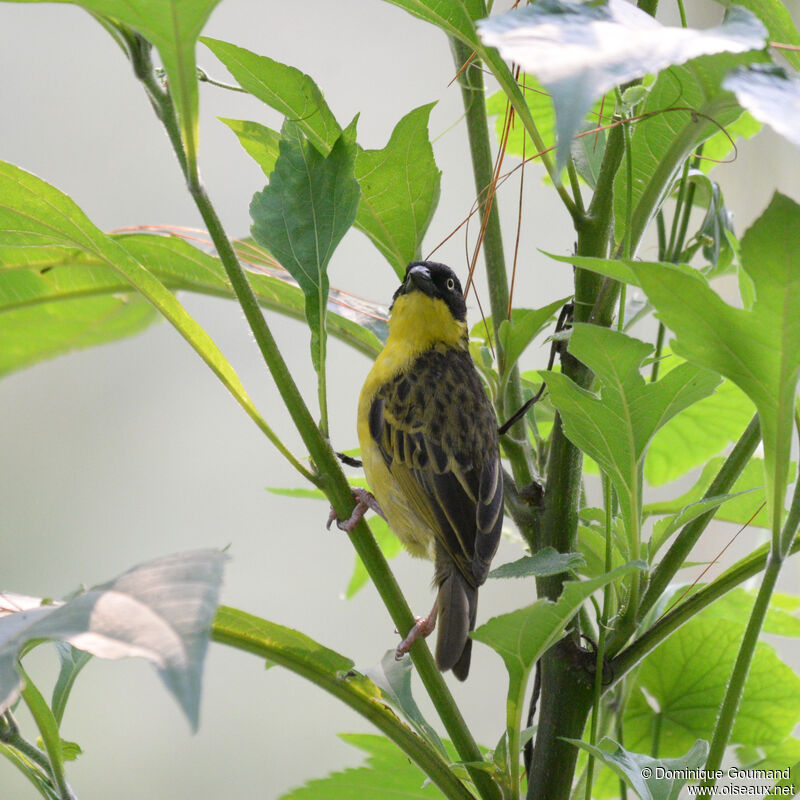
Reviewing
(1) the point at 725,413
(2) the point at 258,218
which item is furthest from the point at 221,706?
(2) the point at 258,218

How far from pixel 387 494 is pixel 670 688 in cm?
30

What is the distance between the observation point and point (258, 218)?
20.4 inches

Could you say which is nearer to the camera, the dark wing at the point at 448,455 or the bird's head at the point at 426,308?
the dark wing at the point at 448,455

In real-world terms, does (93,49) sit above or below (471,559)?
above

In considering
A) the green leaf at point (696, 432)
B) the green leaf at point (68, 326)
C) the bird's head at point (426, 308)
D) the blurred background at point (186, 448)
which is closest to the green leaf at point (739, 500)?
the green leaf at point (696, 432)

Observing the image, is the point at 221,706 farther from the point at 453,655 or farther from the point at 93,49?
the point at 93,49

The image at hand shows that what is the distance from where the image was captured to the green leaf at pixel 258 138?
0.63 m

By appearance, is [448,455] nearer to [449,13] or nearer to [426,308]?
[426,308]

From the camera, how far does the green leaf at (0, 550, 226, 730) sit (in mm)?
257

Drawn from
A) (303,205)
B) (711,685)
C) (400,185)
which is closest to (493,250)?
(400,185)

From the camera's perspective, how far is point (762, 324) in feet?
1.28

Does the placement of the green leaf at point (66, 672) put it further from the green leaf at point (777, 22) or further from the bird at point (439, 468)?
the green leaf at point (777, 22)

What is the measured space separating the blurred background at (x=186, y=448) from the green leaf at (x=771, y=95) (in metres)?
1.26

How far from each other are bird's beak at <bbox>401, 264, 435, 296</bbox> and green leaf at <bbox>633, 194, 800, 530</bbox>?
1.89ft
